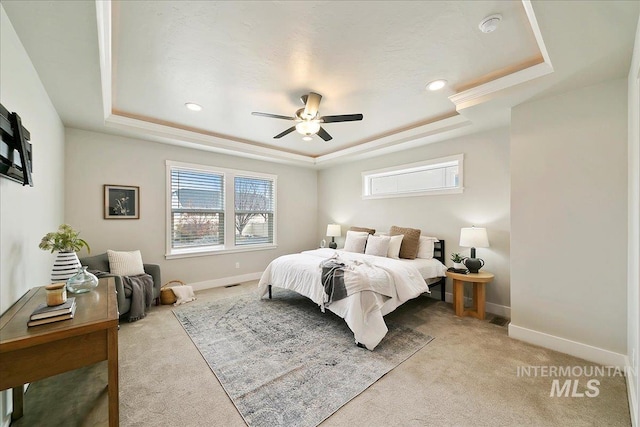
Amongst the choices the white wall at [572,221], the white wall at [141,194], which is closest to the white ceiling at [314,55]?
the white wall at [572,221]

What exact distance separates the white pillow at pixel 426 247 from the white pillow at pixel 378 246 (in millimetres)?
542

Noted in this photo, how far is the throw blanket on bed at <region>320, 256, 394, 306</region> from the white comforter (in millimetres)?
53

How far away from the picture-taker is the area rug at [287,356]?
1.78m

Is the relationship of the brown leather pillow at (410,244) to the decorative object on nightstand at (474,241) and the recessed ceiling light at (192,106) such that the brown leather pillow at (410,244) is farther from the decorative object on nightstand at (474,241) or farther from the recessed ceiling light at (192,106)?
the recessed ceiling light at (192,106)

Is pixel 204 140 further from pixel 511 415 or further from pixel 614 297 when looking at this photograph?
pixel 614 297

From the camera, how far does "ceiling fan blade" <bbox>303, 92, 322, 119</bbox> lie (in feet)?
9.31

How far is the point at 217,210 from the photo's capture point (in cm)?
484

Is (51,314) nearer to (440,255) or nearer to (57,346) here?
(57,346)

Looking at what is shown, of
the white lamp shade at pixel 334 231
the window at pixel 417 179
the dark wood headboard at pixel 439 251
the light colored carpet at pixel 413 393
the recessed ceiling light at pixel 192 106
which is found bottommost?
the light colored carpet at pixel 413 393

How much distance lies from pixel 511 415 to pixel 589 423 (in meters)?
0.46

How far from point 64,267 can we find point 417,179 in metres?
4.78

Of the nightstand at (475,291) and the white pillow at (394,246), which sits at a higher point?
the white pillow at (394,246)

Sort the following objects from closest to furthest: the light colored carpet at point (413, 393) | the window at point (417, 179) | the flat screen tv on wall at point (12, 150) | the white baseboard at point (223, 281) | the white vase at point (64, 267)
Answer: the flat screen tv on wall at point (12, 150)
the light colored carpet at point (413, 393)
the white vase at point (64, 267)
the window at point (417, 179)
the white baseboard at point (223, 281)

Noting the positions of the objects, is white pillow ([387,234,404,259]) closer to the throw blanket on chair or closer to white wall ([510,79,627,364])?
white wall ([510,79,627,364])
